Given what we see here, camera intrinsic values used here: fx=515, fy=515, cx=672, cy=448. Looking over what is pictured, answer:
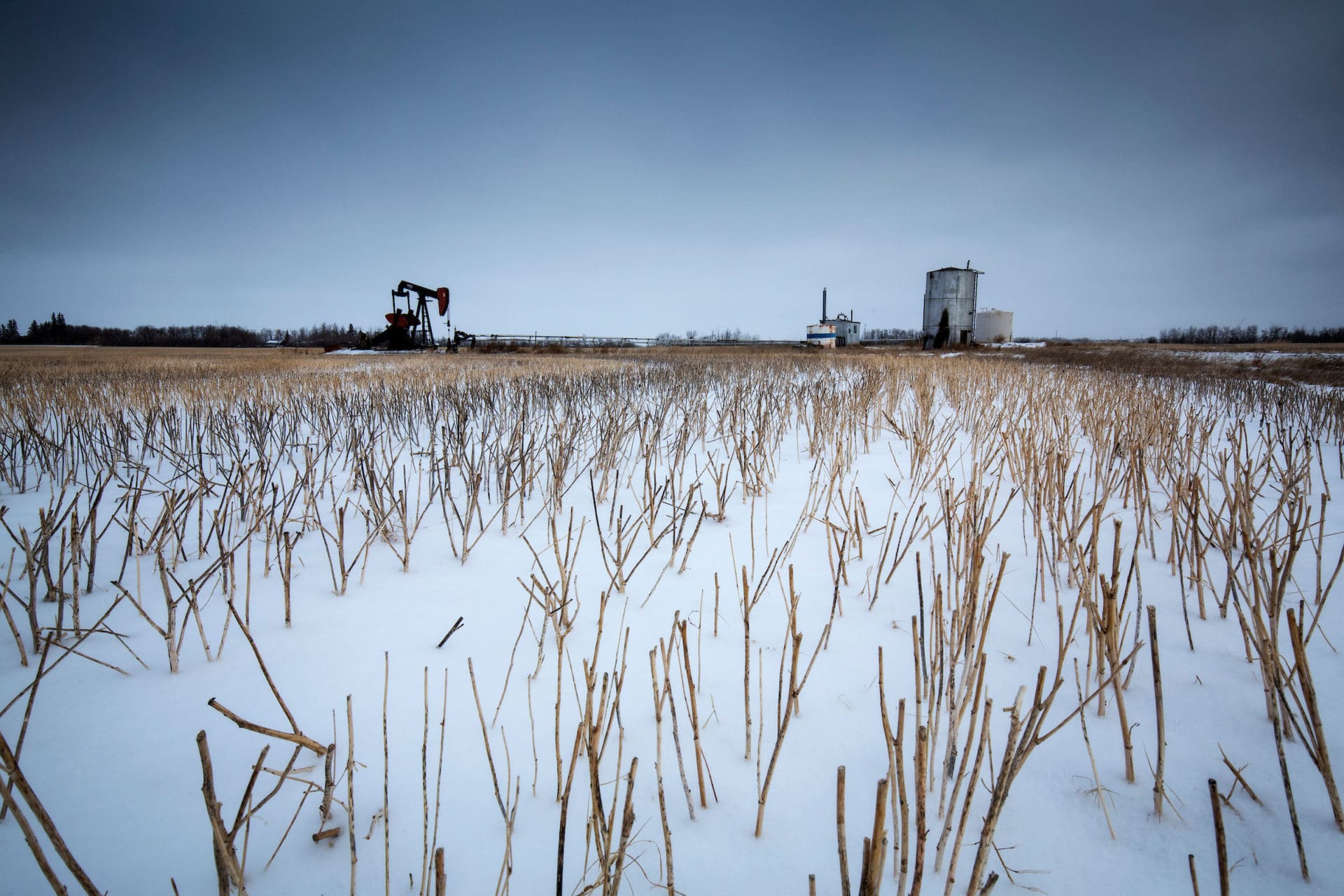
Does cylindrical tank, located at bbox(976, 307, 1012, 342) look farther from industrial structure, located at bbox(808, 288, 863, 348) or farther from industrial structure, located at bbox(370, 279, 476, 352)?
industrial structure, located at bbox(370, 279, 476, 352)

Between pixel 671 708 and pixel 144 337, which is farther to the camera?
pixel 144 337

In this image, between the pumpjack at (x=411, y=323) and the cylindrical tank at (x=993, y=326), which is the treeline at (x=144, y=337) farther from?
the cylindrical tank at (x=993, y=326)

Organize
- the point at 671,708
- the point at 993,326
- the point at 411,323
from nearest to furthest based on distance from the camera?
Result: the point at 671,708 → the point at 411,323 → the point at 993,326

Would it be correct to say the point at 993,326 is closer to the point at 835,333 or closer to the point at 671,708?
the point at 835,333

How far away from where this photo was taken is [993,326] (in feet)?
108

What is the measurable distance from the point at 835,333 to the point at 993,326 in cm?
1015

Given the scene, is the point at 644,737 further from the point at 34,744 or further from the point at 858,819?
the point at 34,744

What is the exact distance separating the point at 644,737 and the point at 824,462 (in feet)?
A: 11.1

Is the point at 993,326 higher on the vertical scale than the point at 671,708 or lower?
higher

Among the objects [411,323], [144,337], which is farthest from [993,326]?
[144,337]

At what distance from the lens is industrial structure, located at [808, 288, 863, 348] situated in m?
38.2

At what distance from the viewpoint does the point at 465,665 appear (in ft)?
5.74

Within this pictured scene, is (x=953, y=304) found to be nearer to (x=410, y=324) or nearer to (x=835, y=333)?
(x=835, y=333)

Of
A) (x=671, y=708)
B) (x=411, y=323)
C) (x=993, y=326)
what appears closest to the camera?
(x=671, y=708)
